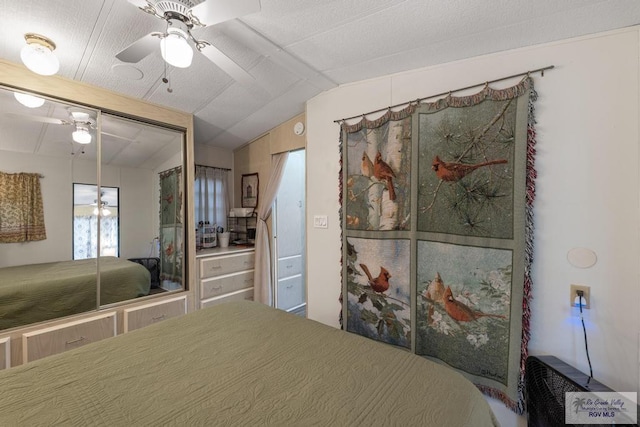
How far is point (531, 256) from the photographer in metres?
1.44

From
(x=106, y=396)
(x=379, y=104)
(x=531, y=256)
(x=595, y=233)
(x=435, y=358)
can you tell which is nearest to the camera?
(x=106, y=396)

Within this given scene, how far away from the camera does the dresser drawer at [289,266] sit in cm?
327

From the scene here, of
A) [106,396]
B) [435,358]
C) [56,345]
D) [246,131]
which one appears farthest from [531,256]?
[56,345]

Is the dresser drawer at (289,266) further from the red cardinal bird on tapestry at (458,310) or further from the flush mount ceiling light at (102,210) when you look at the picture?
the red cardinal bird on tapestry at (458,310)

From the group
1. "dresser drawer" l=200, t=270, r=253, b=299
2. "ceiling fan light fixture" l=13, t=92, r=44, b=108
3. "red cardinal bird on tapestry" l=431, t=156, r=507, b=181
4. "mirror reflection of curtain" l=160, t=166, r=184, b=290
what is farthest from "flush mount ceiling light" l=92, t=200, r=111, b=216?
"red cardinal bird on tapestry" l=431, t=156, r=507, b=181

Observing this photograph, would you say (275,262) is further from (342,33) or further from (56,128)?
(342,33)

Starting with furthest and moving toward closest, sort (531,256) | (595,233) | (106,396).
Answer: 1. (531,256)
2. (595,233)
3. (106,396)

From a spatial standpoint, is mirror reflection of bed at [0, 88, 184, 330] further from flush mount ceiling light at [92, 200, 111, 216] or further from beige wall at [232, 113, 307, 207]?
beige wall at [232, 113, 307, 207]

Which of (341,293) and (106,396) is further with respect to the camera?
(341,293)

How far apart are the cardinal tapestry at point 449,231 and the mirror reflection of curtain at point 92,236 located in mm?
1836

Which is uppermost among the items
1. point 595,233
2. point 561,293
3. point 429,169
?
point 429,169

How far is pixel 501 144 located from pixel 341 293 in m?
1.54

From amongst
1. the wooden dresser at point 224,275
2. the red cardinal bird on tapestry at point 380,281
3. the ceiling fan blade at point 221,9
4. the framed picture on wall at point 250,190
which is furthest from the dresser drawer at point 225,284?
the ceiling fan blade at point 221,9

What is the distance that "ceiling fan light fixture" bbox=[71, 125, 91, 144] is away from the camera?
1.87 meters
